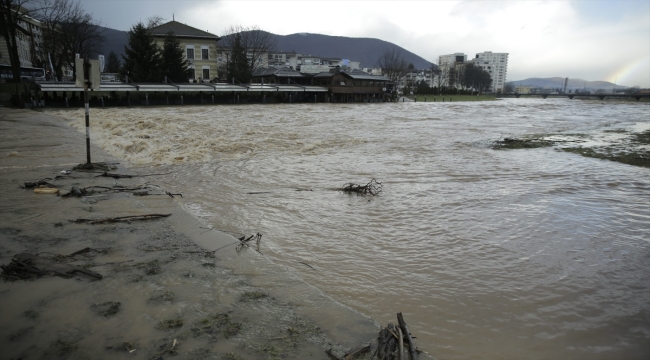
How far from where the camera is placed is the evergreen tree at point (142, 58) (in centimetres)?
4800

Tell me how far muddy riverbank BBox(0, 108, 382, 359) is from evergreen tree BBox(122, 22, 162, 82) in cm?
4787

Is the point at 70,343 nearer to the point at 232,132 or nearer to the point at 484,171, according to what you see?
the point at 484,171

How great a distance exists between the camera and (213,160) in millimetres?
13195

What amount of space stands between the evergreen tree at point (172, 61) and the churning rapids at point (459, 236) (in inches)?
1545

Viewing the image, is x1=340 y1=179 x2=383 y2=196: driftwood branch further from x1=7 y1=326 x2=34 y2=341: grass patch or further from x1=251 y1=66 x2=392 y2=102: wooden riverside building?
x1=251 y1=66 x2=392 y2=102: wooden riverside building

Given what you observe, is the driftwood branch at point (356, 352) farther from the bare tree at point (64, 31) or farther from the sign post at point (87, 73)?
the bare tree at point (64, 31)

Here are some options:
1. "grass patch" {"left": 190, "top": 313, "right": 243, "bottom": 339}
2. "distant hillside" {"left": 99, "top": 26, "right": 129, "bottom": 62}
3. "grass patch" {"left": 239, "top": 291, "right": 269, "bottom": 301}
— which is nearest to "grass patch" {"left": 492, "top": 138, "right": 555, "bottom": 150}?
"grass patch" {"left": 239, "top": 291, "right": 269, "bottom": 301}

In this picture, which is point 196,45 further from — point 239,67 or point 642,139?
point 642,139

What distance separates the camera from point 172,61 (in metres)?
50.8

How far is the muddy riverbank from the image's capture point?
2.94 m

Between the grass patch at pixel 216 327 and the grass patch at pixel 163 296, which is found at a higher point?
the grass patch at pixel 163 296

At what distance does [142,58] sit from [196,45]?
14.9 meters

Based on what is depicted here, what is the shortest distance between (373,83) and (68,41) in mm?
45043

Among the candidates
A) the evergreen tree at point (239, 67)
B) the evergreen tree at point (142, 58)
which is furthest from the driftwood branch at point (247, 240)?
the evergreen tree at point (239, 67)
